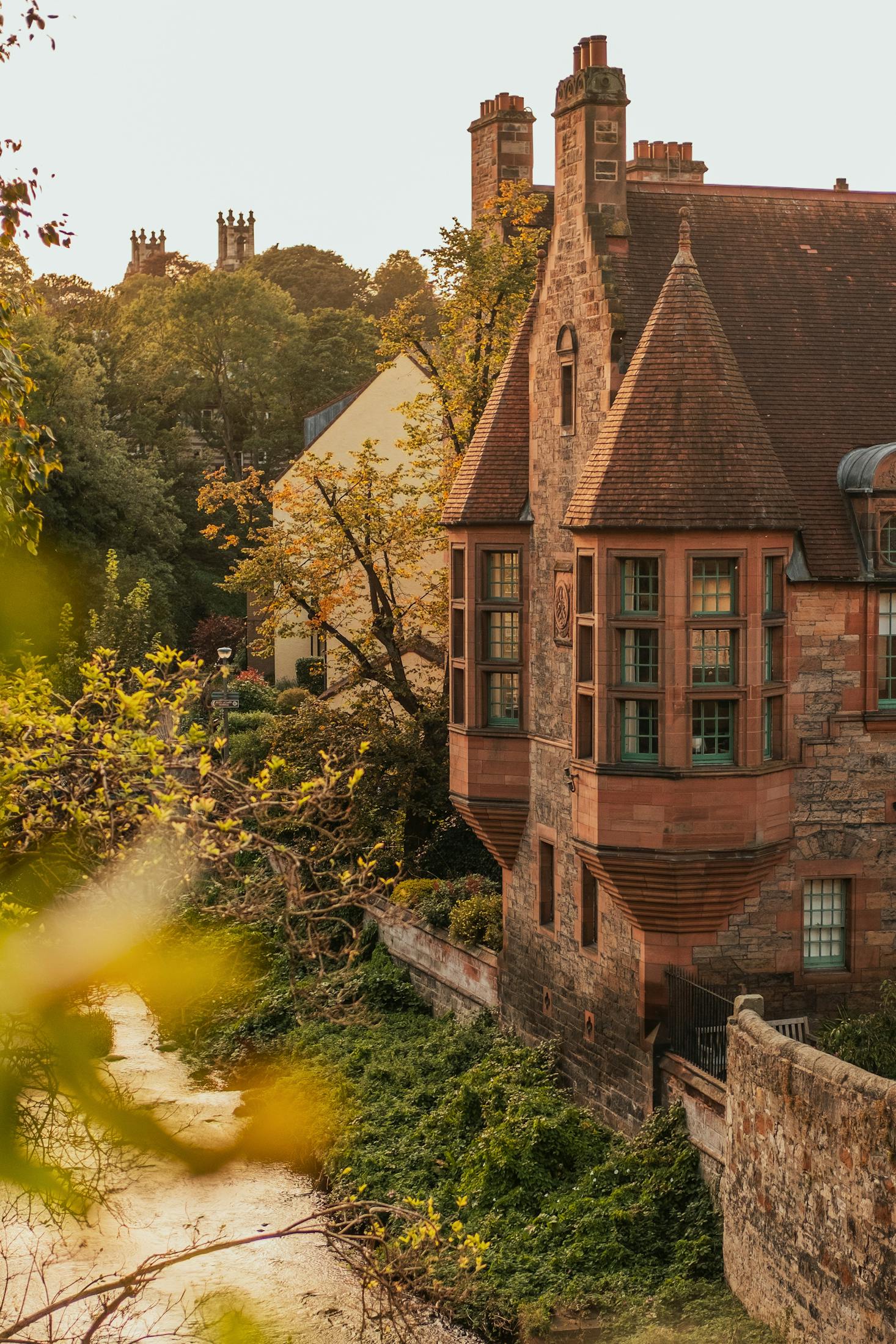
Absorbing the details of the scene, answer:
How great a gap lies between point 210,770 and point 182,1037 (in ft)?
70.9

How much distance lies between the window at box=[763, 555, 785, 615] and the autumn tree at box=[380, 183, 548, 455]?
43.5 ft

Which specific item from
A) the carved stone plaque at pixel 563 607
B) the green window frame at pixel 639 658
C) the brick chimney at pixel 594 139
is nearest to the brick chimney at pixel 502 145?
the brick chimney at pixel 594 139

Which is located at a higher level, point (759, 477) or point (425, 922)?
point (759, 477)

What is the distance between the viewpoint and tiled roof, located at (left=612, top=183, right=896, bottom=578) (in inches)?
842

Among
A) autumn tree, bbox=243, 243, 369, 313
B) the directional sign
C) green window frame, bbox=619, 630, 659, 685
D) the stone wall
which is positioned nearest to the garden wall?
the directional sign

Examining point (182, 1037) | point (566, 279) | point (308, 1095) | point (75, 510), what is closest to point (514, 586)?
point (566, 279)

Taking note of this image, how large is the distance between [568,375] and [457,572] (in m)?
3.75

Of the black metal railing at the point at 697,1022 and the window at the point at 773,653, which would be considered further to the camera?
the window at the point at 773,653

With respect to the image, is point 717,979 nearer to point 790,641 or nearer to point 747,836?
point 747,836

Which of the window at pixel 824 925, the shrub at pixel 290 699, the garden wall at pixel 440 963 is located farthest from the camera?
the shrub at pixel 290 699

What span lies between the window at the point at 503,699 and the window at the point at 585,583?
4.23 meters

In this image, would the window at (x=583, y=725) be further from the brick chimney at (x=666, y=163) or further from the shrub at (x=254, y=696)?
the shrub at (x=254, y=696)

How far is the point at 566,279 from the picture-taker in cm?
2280

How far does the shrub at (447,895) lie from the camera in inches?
1138
